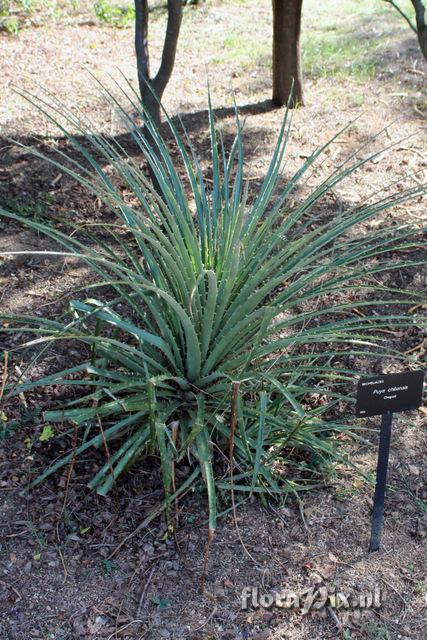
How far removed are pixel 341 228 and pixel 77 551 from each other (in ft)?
4.70

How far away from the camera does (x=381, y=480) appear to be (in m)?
2.40

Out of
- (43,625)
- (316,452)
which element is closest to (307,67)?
(316,452)

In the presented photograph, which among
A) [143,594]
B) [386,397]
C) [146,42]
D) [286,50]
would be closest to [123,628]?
[143,594]

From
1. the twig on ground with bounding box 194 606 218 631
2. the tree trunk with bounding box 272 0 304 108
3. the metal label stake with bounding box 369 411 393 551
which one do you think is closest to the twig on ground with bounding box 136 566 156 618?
the twig on ground with bounding box 194 606 218 631

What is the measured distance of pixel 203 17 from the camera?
6.91 m

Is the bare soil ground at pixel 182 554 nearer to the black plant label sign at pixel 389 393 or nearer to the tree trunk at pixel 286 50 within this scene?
the black plant label sign at pixel 389 393

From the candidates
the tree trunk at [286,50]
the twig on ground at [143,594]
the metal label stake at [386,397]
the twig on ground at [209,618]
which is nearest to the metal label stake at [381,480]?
the metal label stake at [386,397]

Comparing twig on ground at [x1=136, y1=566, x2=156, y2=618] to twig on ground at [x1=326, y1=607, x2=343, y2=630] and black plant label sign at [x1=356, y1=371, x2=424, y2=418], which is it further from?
black plant label sign at [x1=356, y1=371, x2=424, y2=418]

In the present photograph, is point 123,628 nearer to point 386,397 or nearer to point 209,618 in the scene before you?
point 209,618

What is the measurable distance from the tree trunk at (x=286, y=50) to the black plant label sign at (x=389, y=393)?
9.41 feet

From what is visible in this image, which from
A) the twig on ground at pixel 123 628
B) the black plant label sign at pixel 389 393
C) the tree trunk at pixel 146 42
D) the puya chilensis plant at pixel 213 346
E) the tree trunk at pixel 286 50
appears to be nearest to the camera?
the twig on ground at pixel 123 628

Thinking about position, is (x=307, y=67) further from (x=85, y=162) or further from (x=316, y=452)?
(x=316, y=452)

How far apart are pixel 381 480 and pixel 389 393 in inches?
12.0

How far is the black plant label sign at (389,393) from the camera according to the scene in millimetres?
2293
